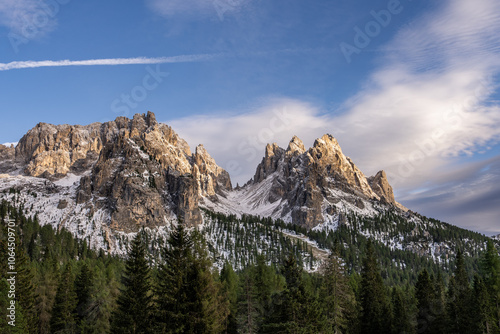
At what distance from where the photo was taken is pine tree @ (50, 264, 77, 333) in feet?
227

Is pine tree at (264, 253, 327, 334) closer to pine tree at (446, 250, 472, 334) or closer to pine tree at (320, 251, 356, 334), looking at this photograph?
pine tree at (320, 251, 356, 334)

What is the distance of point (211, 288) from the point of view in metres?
38.8

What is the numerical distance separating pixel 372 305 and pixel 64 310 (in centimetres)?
5255

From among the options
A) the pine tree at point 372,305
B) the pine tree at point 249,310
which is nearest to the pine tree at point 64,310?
the pine tree at point 249,310

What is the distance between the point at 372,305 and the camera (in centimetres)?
7319

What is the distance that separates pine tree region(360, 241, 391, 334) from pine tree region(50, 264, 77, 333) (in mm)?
48957

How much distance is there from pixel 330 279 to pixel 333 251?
6479 millimetres

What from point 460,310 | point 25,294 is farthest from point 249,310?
point 25,294

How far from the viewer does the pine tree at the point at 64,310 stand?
69.3 meters

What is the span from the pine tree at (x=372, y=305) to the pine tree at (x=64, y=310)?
161 feet

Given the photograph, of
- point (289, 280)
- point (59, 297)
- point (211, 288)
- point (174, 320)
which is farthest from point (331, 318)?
point (59, 297)

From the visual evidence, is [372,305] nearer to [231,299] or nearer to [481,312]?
[481,312]

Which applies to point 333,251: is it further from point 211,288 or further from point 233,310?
point 211,288

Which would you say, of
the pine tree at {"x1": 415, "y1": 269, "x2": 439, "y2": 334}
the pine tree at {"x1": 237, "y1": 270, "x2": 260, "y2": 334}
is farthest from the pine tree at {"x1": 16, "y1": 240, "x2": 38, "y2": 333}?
the pine tree at {"x1": 415, "y1": 269, "x2": 439, "y2": 334}
